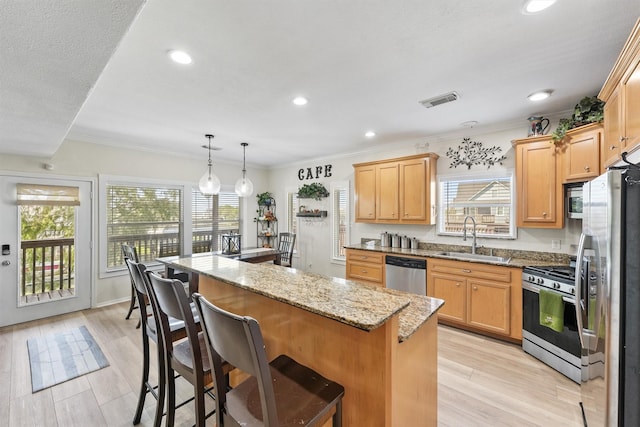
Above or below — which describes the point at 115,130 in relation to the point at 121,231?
above

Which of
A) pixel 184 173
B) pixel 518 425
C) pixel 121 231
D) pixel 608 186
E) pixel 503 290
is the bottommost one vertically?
pixel 518 425

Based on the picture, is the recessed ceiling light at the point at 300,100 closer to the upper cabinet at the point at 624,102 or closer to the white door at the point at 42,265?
the upper cabinet at the point at 624,102

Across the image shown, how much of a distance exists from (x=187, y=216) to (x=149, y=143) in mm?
1419

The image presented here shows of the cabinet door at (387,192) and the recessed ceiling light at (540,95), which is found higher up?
the recessed ceiling light at (540,95)

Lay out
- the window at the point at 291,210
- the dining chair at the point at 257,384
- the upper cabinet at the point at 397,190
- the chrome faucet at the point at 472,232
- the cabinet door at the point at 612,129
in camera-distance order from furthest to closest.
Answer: the window at the point at 291,210 < the upper cabinet at the point at 397,190 < the chrome faucet at the point at 472,232 < the cabinet door at the point at 612,129 < the dining chair at the point at 257,384

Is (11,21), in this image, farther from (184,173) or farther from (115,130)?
(184,173)

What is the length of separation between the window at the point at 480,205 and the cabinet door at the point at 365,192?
1.03 metres

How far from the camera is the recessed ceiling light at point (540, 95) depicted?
2.63m

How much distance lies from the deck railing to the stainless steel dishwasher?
4696 mm

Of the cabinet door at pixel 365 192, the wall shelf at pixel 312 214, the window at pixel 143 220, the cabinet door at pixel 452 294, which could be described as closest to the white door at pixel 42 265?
the window at pixel 143 220

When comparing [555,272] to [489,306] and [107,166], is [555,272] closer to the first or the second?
[489,306]

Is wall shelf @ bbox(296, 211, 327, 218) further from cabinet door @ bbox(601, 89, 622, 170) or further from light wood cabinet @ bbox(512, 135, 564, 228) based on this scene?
cabinet door @ bbox(601, 89, 622, 170)

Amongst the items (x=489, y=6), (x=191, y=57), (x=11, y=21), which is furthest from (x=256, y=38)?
(x=489, y=6)

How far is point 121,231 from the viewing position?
4.49m
